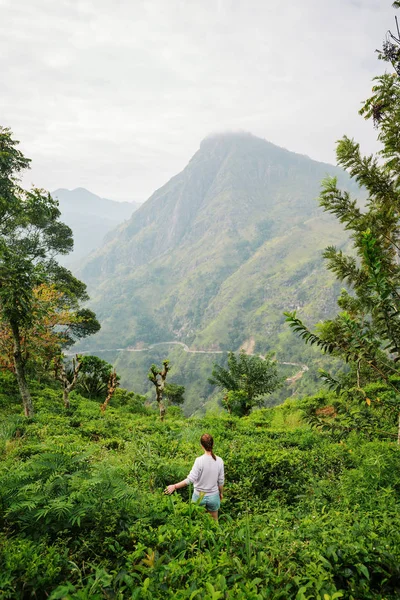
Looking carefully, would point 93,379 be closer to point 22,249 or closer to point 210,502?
point 22,249

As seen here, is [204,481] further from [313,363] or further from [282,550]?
[313,363]

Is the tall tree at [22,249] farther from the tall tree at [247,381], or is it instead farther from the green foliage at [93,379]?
the tall tree at [247,381]

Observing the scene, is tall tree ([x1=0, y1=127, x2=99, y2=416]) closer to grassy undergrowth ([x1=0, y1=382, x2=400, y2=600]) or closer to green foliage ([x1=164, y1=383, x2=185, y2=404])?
grassy undergrowth ([x1=0, y1=382, x2=400, y2=600])

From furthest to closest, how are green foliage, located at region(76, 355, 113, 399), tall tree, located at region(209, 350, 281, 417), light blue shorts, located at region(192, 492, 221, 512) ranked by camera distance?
green foliage, located at region(76, 355, 113, 399)
tall tree, located at region(209, 350, 281, 417)
light blue shorts, located at region(192, 492, 221, 512)

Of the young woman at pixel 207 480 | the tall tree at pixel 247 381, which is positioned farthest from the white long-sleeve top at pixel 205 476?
the tall tree at pixel 247 381

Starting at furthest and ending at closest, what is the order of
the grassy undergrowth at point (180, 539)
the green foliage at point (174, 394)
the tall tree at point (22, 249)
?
the green foliage at point (174, 394)
the tall tree at point (22, 249)
the grassy undergrowth at point (180, 539)

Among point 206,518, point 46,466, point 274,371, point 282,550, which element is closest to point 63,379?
point 46,466

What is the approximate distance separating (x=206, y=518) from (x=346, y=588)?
1.63 metres

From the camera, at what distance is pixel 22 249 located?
23781mm

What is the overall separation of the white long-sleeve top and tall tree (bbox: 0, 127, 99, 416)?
7272mm

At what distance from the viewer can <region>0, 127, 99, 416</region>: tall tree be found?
9523mm

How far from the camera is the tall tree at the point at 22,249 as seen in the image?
952 centimetres

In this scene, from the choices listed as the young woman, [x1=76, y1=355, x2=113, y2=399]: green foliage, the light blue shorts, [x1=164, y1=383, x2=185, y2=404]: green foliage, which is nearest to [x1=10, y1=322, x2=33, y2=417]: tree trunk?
the young woman

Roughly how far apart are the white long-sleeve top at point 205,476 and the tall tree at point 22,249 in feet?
23.9
